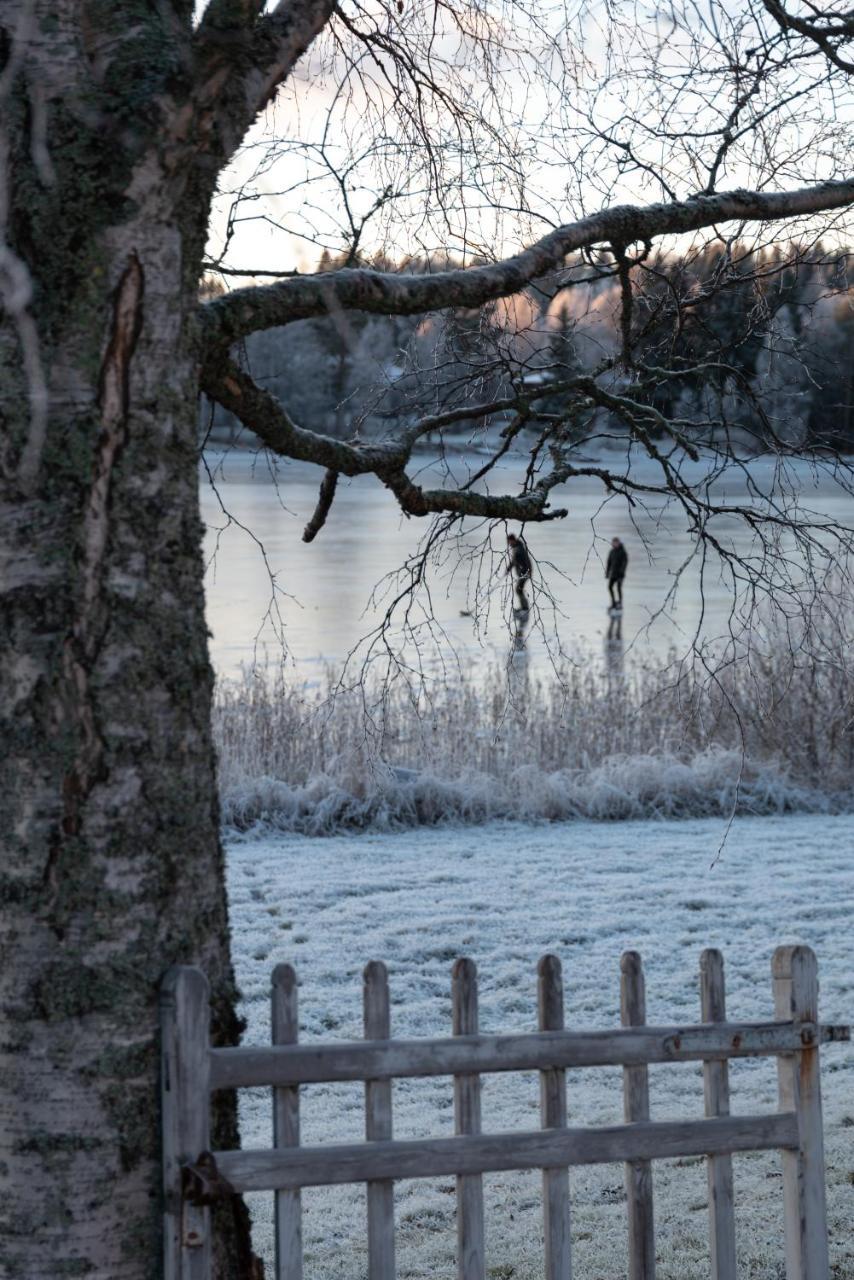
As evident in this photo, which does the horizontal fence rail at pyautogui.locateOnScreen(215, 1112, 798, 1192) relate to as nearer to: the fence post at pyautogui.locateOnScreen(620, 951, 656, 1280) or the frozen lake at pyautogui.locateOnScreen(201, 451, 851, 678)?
the fence post at pyautogui.locateOnScreen(620, 951, 656, 1280)

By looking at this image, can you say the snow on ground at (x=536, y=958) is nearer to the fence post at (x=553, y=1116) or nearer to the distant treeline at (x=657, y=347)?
the fence post at (x=553, y=1116)

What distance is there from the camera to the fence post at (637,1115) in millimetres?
2986

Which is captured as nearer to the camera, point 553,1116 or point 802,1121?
point 553,1116

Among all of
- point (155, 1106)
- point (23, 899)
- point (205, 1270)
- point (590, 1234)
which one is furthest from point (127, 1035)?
point (590, 1234)

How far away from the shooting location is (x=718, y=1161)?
10.2 ft

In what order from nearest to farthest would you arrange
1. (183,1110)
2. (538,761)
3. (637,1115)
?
(183,1110)
(637,1115)
(538,761)

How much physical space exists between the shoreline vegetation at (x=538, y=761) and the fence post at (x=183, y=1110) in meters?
7.20

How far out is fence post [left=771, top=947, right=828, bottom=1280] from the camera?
312 centimetres

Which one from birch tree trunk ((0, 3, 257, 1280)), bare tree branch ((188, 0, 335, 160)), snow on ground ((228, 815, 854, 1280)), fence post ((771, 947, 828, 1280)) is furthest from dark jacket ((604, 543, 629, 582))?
birch tree trunk ((0, 3, 257, 1280))

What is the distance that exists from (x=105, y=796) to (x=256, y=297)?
115cm

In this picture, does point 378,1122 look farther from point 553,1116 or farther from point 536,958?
point 536,958

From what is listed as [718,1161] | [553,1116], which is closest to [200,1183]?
[553,1116]

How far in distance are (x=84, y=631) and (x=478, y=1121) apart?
1.31 m

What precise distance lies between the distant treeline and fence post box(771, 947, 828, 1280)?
189 cm
